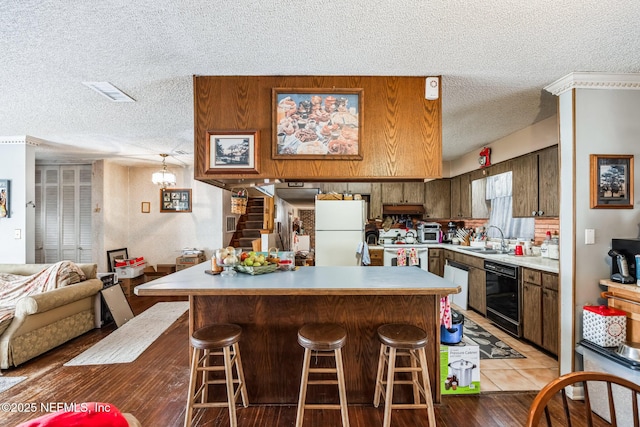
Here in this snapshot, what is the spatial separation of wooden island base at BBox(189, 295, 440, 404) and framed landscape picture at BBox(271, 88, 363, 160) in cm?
117

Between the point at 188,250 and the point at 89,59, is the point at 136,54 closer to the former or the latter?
the point at 89,59

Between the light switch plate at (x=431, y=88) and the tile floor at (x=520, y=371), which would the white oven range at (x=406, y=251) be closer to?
the tile floor at (x=520, y=371)

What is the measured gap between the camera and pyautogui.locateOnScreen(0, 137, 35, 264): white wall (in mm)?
4113

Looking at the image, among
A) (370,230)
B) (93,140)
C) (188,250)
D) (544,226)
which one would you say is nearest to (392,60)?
(544,226)

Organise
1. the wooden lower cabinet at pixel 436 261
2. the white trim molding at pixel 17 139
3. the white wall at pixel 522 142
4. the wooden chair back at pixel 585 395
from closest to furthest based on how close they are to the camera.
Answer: the wooden chair back at pixel 585 395
the white wall at pixel 522 142
the white trim molding at pixel 17 139
the wooden lower cabinet at pixel 436 261

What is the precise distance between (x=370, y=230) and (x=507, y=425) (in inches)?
147

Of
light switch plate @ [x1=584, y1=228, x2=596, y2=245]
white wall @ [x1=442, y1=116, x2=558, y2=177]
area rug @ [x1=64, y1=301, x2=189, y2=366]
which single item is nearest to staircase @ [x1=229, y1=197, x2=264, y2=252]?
area rug @ [x1=64, y1=301, x2=189, y2=366]

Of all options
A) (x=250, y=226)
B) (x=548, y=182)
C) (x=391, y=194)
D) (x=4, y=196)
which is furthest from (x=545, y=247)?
(x=4, y=196)

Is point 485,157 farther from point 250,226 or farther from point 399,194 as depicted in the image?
point 250,226

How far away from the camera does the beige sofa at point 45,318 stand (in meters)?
2.90

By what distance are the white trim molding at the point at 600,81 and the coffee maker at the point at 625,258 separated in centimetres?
125

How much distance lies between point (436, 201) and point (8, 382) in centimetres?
615

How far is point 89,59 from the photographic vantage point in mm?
2168

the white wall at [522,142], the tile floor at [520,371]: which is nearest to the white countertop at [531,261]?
the tile floor at [520,371]
